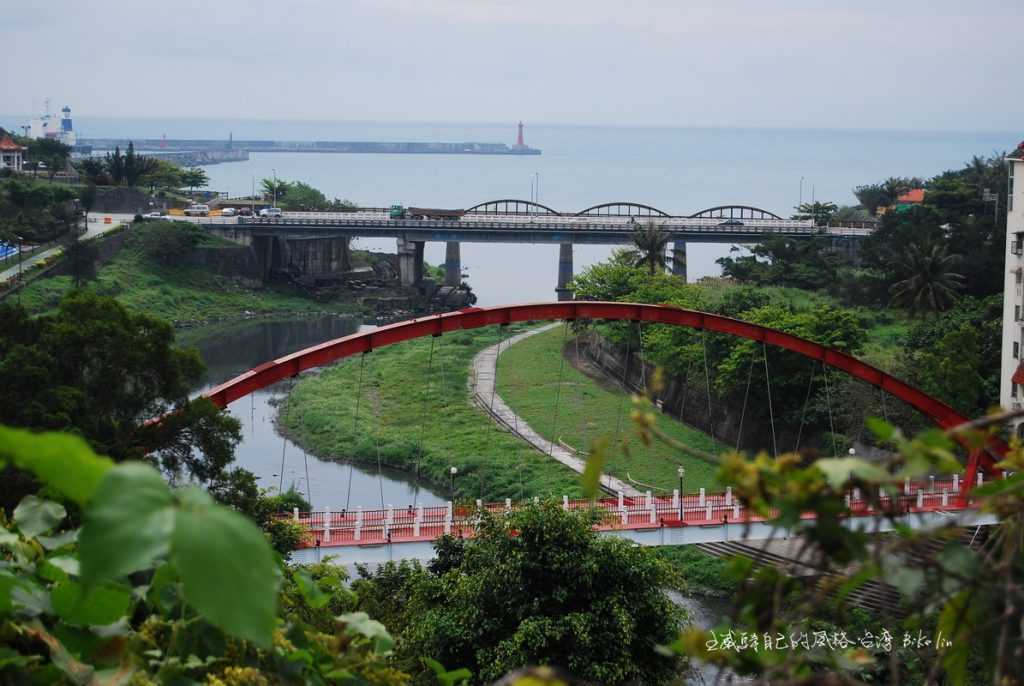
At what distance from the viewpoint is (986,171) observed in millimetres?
41062

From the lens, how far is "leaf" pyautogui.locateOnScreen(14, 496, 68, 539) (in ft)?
9.98

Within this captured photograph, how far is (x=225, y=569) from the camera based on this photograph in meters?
1.75

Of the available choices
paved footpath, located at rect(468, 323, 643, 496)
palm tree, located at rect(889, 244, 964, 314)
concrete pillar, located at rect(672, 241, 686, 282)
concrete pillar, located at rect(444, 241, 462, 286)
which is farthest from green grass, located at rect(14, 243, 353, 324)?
palm tree, located at rect(889, 244, 964, 314)

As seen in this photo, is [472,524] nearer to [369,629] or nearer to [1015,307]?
[369,629]

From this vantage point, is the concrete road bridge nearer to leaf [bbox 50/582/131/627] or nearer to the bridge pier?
the bridge pier

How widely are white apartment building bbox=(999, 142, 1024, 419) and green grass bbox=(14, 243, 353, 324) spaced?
24.8 meters

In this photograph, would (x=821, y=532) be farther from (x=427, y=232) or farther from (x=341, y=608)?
(x=427, y=232)

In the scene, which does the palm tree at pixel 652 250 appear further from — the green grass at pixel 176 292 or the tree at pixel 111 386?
the tree at pixel 111 386

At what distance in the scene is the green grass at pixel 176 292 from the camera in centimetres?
3869

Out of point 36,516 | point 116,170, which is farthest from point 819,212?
point 36,516

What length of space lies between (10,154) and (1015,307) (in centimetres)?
4534

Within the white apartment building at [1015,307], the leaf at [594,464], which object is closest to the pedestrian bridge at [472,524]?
the white apartment building at [1015,307]

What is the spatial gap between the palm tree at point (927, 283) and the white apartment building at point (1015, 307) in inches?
284

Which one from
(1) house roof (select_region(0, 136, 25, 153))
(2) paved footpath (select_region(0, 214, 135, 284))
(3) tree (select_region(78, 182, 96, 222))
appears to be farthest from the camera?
(1) house roof (select_region(0, 136, 25, 153))
